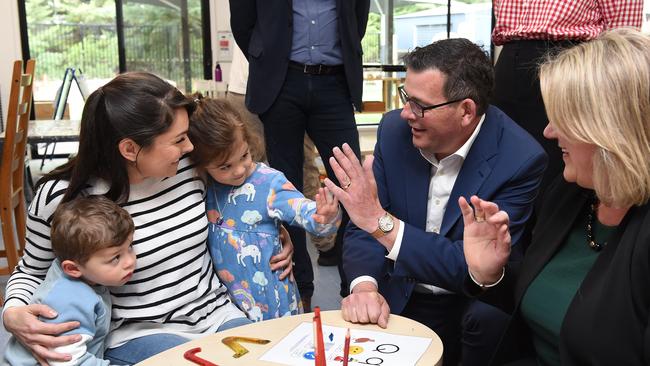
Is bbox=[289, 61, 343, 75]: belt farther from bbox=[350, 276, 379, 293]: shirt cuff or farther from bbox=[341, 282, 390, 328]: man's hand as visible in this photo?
bbox=[341, 282, 390, 328]: man's hand

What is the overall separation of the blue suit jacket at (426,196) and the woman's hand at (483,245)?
0.16m

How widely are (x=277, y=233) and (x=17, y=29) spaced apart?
544 centimetres

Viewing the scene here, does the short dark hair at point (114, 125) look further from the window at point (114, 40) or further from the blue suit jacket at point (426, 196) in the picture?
the window at point (114, 40)

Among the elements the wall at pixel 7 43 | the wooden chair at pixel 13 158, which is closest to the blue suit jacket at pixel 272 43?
the wooden chair at pixel 13 158

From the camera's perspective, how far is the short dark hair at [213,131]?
66.0 inches

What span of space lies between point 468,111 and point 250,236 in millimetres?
678

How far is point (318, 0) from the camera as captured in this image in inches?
109

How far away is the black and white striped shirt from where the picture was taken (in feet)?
5.04

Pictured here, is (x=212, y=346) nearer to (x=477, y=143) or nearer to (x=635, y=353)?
(x=635, y=353)

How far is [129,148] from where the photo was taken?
5.08 ft

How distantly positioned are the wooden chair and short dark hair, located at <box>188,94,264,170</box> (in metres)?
1.95

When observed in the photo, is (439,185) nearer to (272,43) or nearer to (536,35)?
(536,35)

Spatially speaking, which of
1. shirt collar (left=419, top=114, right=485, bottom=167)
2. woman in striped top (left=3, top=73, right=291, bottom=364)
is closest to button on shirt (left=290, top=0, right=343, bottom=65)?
shirt collar (left=419, top=114, right=485, bottom=167)

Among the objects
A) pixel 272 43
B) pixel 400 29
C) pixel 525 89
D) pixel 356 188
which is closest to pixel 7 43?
→ pixel 400 29
